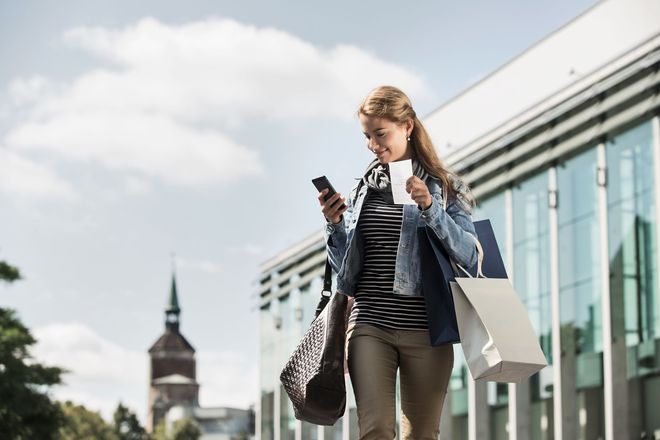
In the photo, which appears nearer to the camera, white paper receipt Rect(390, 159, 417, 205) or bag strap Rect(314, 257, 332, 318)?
white paper receipt Rect(390, 159, 417, 205)

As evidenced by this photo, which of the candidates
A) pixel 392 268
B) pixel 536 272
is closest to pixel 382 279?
pixel 392 268

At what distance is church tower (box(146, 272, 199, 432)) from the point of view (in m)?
179

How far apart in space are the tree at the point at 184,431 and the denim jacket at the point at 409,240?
368 feet

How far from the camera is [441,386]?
5.05 m

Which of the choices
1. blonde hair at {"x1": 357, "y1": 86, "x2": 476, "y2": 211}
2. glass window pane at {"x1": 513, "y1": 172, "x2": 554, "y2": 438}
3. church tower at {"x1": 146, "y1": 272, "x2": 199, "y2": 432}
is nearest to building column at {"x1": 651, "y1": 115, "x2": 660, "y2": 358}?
glass window pane at {"x1": 513, "y1": 172, "x2": 554, "y2": 438}

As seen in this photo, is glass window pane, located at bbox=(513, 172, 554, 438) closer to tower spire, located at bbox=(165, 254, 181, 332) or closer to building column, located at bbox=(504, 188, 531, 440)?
building column, located at bbox=(504, 188, 531, 440)

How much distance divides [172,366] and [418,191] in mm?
181958

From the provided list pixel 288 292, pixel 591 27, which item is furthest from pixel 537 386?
pixel 288 292

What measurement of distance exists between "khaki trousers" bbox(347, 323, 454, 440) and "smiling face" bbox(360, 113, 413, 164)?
0.65m

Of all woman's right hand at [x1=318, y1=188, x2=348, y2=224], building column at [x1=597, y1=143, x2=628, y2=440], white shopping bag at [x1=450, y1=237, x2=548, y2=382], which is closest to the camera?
white shopping bag at [x1=450, y1=237, x2=548, y2=382]

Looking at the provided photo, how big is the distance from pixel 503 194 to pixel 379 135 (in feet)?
63.0

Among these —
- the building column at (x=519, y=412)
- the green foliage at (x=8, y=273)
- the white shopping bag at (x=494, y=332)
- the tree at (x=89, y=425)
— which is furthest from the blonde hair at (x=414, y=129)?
the tree at (x=89, y=425)

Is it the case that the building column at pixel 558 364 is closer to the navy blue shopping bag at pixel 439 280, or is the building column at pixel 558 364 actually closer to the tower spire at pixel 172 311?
the navy blue shopping bag at pixel 439 280

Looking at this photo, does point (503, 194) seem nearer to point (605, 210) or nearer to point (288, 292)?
point (605, 210)
